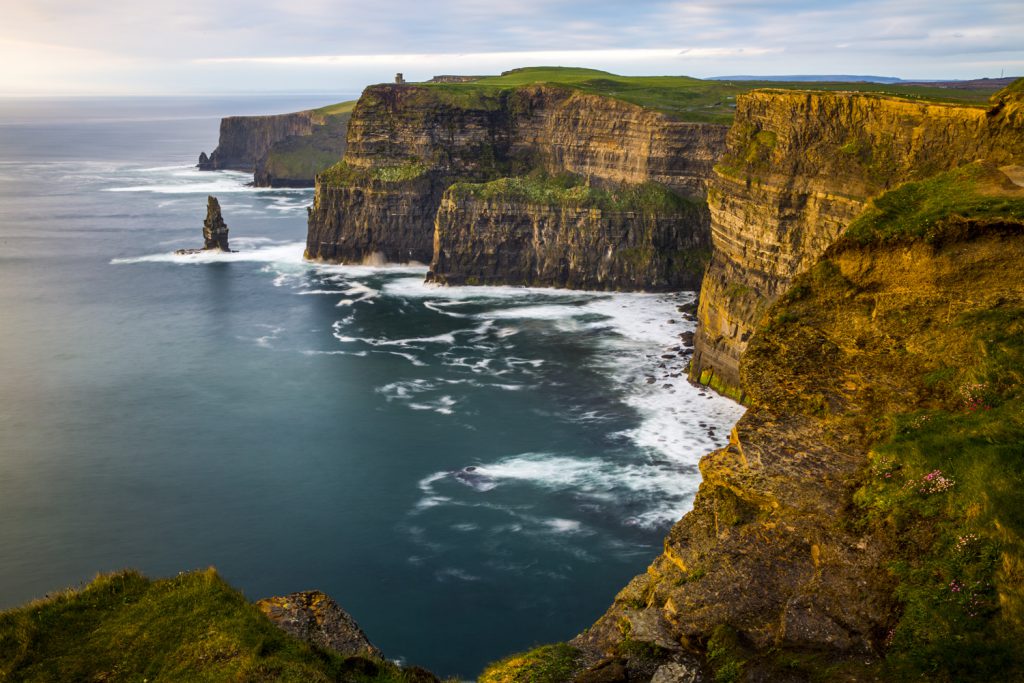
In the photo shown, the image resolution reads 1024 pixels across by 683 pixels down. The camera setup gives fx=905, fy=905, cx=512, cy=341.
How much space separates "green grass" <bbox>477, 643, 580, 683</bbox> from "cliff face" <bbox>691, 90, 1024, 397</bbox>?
131 feet

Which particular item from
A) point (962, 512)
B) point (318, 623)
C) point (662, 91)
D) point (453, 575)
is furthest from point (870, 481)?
point (662, 91)

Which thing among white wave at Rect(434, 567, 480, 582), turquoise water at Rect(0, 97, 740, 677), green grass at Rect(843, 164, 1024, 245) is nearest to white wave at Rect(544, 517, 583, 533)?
turquoise water at Rect(0, 97, 740, 677)

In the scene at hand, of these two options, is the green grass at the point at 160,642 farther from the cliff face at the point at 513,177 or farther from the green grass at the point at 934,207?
the cliff face at the point at 513,177

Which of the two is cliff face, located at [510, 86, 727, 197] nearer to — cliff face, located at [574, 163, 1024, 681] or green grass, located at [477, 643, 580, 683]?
cliff face, located at [574, 163, 1024, 681]

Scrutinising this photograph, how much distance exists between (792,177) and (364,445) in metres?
37.1

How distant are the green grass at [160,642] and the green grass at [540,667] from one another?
2.57 metres

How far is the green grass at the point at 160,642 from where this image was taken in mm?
21453

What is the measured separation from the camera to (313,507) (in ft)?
180

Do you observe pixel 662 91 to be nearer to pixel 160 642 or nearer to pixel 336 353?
pixel 336 353

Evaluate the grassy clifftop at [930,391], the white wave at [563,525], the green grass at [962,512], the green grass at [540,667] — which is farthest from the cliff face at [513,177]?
the green grass at [540,667]

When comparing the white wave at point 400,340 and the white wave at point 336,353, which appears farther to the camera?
the white wave at point 400,340

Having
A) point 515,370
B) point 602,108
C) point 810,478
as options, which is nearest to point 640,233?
point 602,108

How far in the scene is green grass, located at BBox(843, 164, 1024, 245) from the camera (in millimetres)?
26750

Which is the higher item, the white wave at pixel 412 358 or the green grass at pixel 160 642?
the green grass at pixel 160 642
